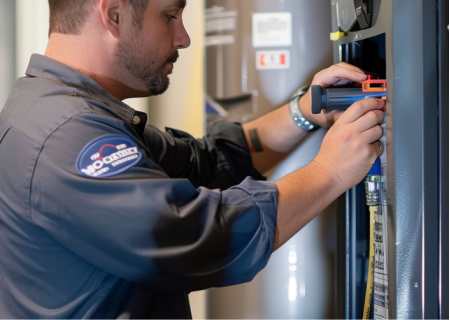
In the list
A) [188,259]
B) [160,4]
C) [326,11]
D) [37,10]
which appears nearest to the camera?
[188,259]

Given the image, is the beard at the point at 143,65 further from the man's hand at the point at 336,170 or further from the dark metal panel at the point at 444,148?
the dark metal panel at the point at 444,148

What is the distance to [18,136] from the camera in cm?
77

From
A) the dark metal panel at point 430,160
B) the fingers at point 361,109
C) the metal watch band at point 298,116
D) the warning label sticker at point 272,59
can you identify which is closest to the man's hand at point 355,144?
the fingers at point 361,109

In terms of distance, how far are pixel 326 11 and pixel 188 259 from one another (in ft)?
2.33

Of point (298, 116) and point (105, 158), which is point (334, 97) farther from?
point (105, 158)

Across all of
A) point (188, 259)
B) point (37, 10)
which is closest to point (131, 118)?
point (188, 259)

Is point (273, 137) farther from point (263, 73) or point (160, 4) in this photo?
point (160, 4)

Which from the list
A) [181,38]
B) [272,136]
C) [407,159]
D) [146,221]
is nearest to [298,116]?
[272,136]

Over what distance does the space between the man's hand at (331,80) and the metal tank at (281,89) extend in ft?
0.32

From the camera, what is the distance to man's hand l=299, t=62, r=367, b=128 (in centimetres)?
85

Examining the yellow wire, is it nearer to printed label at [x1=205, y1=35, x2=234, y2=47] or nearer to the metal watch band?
the metal watch band

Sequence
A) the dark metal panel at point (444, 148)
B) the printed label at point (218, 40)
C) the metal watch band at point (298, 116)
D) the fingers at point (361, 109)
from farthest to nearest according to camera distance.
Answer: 1. the printed label at point (218, 40)
2. the metal watch band at point (298, 116)
3. the fingers at point (361, 109)
4. the dark metal panel at point (444, 148)

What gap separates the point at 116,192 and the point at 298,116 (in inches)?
21.2

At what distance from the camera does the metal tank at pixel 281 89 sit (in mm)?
1161
